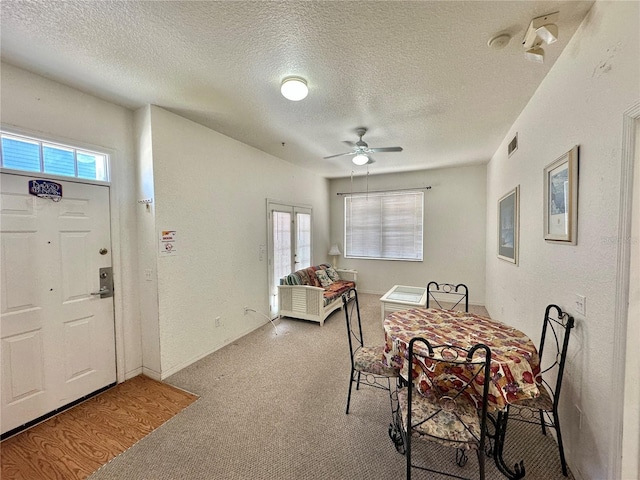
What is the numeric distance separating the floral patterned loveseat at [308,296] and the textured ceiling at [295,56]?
2.38 meters

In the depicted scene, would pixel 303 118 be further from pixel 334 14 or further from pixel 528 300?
pixel 528 300

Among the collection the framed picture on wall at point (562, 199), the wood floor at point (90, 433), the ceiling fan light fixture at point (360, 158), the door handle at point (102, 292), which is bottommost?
the wood floor at point (90, 433)

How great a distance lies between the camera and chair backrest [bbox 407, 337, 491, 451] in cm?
131

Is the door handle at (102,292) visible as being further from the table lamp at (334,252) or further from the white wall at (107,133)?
the table lamp at (334,252)

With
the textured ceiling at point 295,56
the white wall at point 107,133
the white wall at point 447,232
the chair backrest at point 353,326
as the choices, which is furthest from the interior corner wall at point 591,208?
the white wall at point 107,133

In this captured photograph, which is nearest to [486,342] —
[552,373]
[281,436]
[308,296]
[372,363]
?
[552,373]

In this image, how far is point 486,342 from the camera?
165 cm

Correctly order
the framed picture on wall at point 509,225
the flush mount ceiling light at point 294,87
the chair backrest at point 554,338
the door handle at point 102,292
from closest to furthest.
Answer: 1. the chair backrest at point 554,338
2. the flush mount ceiling light at point 294,87
3. the door handle at point 102,292
4. the framed picture on wall at point 509,225

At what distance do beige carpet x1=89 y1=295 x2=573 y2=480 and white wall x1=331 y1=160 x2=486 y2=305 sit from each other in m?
3.21

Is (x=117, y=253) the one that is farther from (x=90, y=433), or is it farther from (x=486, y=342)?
(x=486, y=342)

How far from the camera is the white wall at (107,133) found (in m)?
1.92

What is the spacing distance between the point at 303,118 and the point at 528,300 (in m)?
2.86

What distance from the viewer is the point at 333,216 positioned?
618 cm

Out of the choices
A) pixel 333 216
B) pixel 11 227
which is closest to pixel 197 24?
pixel 11 227
